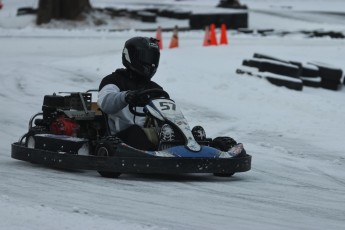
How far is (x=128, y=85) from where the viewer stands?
331 inches

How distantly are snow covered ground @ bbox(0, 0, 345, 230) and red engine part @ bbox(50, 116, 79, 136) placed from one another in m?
0.47

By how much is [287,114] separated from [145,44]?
5118mm

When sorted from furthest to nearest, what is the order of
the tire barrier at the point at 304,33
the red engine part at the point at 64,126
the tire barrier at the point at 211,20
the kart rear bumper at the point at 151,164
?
the tire barrier at the point at 211,20, the tire barrier at the point at 304,33, the red engine part at the point at 64,126, the kart rear bumper at the point at 151,164

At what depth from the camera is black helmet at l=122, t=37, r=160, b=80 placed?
8.36 meters

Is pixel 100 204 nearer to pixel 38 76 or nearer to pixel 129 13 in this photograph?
pixel 38 76

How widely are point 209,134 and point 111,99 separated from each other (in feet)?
12.3

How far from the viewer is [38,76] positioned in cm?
1636

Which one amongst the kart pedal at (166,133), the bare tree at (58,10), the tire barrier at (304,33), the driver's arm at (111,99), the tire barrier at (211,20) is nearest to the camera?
the kart pedal at (166,133)

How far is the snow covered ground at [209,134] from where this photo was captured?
6.10 metres

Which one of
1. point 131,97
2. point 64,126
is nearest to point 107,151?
point 131,97

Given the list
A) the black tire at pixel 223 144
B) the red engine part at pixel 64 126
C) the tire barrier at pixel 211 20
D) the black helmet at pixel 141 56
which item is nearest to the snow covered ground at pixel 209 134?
the black tire at pixel 223 144

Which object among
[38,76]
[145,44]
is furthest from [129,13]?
[145,44]

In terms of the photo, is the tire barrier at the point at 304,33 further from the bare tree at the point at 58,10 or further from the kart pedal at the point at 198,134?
the kart pedal at the point at 198,134

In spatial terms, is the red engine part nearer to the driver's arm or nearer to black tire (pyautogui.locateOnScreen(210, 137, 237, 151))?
the driver's arm
